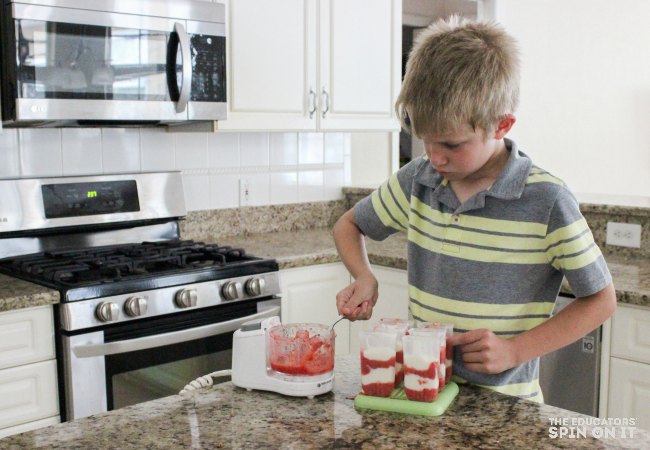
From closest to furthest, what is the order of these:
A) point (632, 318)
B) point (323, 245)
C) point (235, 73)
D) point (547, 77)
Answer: point (632, 318), point (235, 73), point (323, 245), point (547, 77)

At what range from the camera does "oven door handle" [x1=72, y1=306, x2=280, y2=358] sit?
216cm

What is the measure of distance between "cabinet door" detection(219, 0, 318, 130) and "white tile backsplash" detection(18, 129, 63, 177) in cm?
59

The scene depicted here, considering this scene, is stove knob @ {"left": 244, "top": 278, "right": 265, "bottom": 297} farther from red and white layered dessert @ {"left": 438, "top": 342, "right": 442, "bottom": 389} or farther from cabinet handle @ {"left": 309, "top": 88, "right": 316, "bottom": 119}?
red and white layered dessert @ {"left": 438, "top": 342, "right": 442, "bottom": 389}

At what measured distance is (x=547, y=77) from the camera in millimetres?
4926

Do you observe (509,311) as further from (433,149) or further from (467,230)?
(433,149)

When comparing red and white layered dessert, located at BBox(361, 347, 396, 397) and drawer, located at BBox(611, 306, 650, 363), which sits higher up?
red and white layered dessert, located at BBox(361, 347, 396, 397)

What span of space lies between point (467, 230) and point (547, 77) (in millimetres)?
3948

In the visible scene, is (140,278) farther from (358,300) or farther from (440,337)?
(440,337)

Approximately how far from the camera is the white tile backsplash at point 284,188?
3301 millimetres

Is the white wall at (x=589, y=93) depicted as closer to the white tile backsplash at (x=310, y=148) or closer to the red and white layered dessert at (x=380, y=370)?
the white tile backsplash at (x=310, y=148)

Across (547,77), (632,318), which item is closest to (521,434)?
(632,318)

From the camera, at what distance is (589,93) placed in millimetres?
5152

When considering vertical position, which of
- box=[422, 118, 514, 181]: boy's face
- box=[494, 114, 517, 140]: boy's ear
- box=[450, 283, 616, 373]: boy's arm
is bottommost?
box=[450, 283, 616, 373]: boy's arm

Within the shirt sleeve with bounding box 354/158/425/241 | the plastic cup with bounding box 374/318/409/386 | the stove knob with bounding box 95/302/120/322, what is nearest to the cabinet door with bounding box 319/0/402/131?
the stove knob with bounding box 95/302/120/322
